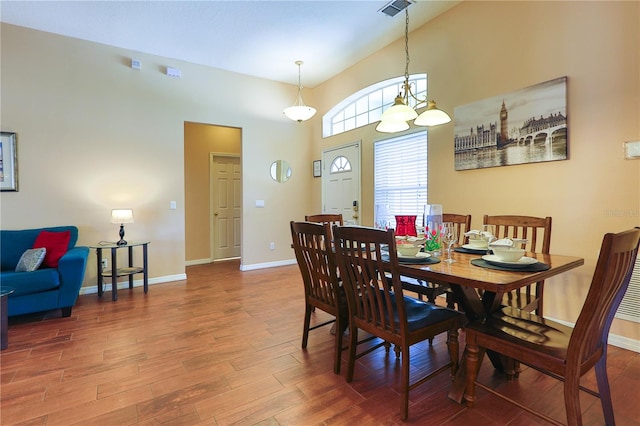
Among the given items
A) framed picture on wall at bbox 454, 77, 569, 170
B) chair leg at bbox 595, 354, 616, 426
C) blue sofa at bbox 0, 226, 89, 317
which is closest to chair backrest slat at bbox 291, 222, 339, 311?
chair leg at bbox 595, 354, 616, 426

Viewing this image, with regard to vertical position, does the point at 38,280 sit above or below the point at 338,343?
above

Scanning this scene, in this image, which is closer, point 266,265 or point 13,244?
point 13,244

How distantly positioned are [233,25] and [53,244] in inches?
124

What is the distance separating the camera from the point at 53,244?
326 centimetres

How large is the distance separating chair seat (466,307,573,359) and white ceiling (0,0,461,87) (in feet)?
10.5

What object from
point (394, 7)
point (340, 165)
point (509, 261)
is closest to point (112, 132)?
point (340, 165)

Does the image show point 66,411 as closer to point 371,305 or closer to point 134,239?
point 371,305

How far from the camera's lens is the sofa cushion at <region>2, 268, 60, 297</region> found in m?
2.81

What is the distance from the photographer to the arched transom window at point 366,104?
13.0 ft

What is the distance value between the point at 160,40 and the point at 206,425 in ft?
14.1

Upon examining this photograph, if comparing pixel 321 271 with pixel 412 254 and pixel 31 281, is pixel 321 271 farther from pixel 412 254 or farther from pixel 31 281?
pixel 31 281

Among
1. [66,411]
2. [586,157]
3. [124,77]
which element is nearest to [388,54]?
[586,157]

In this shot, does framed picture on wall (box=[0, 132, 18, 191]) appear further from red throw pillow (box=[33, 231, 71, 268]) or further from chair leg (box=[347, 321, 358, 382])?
chair leg (box=[347, 321, 358, 382])

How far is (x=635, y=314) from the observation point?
2.30m
